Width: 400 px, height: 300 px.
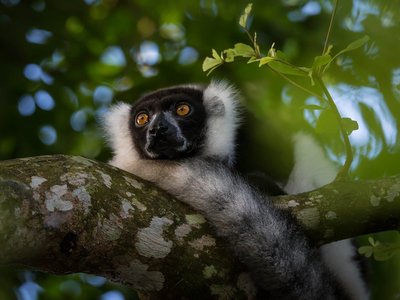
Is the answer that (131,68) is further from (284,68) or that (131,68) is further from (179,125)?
(284,68)

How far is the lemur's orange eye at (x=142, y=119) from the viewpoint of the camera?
523 centimetres

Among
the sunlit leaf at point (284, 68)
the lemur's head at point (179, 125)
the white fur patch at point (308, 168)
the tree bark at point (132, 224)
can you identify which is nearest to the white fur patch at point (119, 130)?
the lemur's head at point (179, 125)

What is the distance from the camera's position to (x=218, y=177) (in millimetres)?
A: 3543

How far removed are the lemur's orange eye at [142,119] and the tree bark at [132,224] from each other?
194 centimetres

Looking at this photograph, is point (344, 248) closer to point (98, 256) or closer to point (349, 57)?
point (349, 57)

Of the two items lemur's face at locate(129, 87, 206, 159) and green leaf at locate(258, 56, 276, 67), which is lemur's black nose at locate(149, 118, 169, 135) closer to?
lemur's face at locate(129, 87, 206, 159)

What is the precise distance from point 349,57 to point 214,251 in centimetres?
196

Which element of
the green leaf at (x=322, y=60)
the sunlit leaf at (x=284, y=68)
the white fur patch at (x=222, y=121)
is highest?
the white fur patch at (x=222, y=121)

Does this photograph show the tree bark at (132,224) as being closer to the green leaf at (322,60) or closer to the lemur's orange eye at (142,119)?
the green leaf at (322,60)

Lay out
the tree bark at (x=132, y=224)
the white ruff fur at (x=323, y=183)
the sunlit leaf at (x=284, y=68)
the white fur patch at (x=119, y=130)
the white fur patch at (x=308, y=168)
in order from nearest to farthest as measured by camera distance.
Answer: the tree bark at (x=132, y=224), the sunlit leaf at (x=284, y=68), the white ruff fur at (x=323, y=183), the white fur patch at (x=308, y=168), the white fur patch at (x=119, y=130)

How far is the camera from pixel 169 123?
4930 mm

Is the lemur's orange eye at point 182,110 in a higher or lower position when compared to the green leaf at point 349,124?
higher

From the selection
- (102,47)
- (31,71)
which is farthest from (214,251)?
(102,47)

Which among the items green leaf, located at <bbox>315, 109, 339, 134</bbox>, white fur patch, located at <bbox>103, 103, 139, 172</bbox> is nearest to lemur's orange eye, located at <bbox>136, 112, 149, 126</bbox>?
white fur patch, located at <bbox>103, 103, 139, 172</bbox>
